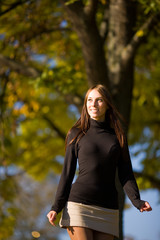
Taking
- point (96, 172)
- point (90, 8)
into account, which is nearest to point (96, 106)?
point (96, 172)

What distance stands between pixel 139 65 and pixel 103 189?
6.62m

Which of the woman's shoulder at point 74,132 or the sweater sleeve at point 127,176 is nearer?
the sweater sleeve at point 127,176

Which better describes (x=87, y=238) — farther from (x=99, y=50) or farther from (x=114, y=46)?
(x=114, y=46)

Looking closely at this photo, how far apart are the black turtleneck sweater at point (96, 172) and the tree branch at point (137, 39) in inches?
116

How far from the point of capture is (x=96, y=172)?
294cm

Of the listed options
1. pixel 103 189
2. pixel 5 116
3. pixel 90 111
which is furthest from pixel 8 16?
pixel 103 189

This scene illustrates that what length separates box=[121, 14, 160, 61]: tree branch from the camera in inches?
224

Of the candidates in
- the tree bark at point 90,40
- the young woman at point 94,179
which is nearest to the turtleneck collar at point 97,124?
the young woman at point 94,179

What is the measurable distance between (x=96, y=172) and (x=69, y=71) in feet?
12.8

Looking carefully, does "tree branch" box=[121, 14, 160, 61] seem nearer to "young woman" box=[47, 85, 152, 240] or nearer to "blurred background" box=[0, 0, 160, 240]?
"blurred background" box=[0, 0, 160, 240]

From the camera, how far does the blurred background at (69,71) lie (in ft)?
18.5

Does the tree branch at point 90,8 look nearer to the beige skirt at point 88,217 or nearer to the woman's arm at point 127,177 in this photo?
the woman's arm at point 127,177

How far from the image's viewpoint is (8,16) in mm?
7191

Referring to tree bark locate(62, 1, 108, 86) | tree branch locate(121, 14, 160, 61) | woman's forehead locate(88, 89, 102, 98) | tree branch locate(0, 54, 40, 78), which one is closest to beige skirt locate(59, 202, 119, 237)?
woman's forehead locate(88, 89, 102, 98)
